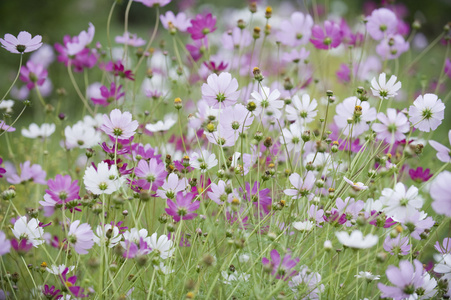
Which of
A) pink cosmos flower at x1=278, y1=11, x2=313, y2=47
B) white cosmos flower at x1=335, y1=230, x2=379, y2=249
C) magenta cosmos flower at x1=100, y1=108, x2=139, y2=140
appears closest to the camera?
white cosmos flower at x1=335, y1=230, x2=379, y2=249

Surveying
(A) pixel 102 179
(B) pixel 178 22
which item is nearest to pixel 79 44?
(B) pixel 178 22

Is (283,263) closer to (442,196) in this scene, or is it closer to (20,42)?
(442,196)

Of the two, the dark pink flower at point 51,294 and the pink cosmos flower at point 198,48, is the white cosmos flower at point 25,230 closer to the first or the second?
the dark pink flower at point 51,294

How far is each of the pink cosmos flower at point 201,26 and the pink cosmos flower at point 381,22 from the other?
49 cm

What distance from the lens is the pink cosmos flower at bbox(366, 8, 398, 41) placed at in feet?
4.56

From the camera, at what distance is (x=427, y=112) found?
92cm

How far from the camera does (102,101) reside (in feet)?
4.22

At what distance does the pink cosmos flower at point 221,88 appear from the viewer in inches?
37.1

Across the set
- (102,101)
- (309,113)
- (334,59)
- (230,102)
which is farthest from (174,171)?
(334,59)

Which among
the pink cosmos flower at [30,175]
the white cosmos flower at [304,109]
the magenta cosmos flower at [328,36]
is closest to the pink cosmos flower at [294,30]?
the magenta cosmos flower at [328,36]

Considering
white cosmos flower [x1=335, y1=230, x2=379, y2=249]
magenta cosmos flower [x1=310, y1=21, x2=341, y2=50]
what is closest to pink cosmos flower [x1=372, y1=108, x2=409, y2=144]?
white cosmos flower [x1=335, y1=230, x2=379, y2=249]

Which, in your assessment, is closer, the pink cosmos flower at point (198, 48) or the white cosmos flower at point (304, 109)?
the white cosmos flower at point (304, 109)

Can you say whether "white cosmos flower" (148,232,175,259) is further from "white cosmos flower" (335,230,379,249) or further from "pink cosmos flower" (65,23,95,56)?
"pink cosmos flower" (65,23,95,56)

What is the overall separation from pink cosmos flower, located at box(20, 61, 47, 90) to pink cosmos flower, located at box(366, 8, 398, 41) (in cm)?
102
